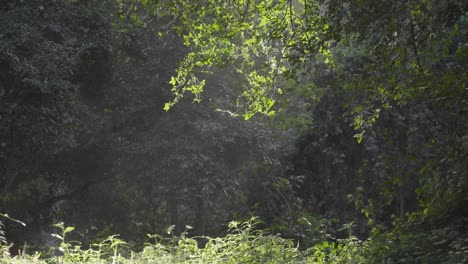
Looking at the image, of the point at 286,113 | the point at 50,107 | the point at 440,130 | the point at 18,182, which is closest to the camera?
the point at 440,130

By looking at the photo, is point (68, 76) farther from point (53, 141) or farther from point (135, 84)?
point (135, 84)

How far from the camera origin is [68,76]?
12.9 m

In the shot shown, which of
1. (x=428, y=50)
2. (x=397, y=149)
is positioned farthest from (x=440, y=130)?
(x=428, y=50)

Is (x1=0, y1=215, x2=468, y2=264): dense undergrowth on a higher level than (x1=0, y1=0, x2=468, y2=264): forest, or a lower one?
lower

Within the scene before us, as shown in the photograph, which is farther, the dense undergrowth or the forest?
the forest

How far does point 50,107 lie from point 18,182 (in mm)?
2891

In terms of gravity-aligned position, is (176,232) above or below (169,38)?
below

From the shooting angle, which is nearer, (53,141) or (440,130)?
(440,130)

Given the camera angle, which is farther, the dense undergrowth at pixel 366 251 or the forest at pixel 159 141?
the forest at pixel 159 141

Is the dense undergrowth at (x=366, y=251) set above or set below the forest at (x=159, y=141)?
below

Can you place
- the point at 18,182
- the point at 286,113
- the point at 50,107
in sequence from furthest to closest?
the point at 286,113
the point at 18,182
the point at 50,107

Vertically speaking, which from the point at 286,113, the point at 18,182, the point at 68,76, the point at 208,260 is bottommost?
the point at 208,260

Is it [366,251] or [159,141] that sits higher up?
[159,141]

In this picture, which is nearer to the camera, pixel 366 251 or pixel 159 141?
pixel 366 251
